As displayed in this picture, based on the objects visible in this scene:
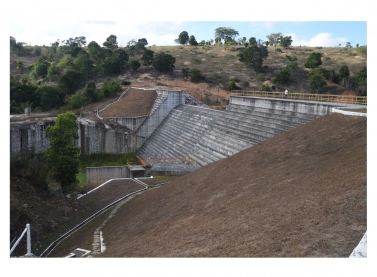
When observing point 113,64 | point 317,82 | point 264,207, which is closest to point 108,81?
point 113,64

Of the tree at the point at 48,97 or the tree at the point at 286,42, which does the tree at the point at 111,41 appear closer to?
the tree at the point at 286,42

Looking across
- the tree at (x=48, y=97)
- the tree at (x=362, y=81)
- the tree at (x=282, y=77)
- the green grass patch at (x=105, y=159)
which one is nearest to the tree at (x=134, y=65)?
the tree at (x=48, y=97)

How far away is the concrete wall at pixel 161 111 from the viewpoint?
37594mm

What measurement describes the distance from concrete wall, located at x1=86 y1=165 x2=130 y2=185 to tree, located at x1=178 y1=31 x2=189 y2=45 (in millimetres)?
73390

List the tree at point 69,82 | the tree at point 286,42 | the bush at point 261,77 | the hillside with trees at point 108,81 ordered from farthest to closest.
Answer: the tree at point 286,42 → the bush at point 261,77 → the tree at point 69,82 → the hillside with trees at point 108,81

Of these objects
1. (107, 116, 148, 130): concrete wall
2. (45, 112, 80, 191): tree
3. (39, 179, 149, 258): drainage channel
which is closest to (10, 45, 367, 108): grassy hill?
(107, 116, 148, 130): concrete wall

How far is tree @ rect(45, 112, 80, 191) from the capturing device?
19062 millimetres

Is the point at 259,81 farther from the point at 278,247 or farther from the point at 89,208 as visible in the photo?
the point at 278,247

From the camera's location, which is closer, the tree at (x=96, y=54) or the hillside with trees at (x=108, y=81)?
the hillside with trees at (x=108, y=81)

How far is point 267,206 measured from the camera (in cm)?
1059

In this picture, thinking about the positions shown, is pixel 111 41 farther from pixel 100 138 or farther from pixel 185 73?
pixel 100 138

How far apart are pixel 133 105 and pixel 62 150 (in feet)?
71.2

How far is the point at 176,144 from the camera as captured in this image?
3155 cm

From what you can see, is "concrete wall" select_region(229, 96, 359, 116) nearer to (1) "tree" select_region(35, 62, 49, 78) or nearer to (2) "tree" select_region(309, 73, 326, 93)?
(2) "tree" select_region(309, 73, 326, 93)
